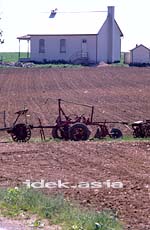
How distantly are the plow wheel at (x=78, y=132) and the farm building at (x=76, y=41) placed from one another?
243 feet

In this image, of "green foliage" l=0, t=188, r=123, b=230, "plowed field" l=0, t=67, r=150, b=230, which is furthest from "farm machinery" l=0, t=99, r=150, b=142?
"green foliage" l=0, t=188, r=123, b=230

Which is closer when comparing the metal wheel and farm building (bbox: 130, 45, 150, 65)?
the metal wheel

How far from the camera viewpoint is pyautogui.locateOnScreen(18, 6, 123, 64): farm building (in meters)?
97.9

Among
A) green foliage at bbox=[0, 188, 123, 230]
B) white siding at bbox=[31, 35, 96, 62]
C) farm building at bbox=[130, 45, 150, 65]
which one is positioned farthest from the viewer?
farm building at bbox=[130, 45, 150, 65]

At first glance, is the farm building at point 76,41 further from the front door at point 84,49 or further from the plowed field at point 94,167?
the plowed field at point 94,167

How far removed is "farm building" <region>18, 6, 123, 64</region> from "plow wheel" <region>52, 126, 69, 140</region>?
73.0m

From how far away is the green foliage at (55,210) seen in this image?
10.2 metres

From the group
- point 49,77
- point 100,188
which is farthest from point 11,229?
point 49,77

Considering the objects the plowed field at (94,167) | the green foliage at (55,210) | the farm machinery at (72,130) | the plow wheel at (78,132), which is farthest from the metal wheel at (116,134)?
the green foliage at (55,210)

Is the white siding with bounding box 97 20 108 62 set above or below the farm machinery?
above

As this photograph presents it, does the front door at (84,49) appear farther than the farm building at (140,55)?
No

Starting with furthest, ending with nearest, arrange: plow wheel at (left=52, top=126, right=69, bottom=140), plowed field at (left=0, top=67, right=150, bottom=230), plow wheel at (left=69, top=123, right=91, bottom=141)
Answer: plow wheel at (left=52, top=126, right=69, bottom=140) < plow wheel at (left=69, top=123, right=91, bottom=141) < plowed field at (left=0, top=67, right=150, bottom=230)

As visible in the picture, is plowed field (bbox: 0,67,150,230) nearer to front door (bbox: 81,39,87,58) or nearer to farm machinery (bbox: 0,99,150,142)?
farm machinery (bbox: 0,99,150,142)

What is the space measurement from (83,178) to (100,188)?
1.07 metres
